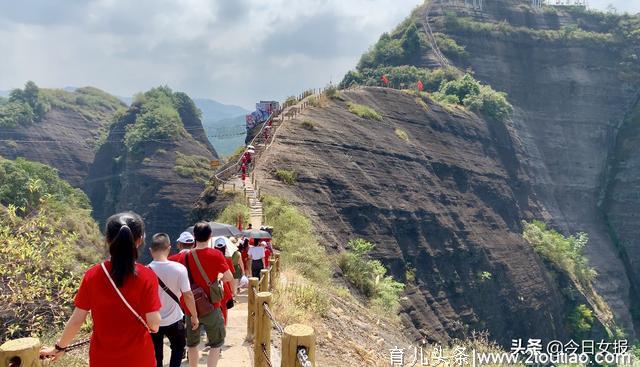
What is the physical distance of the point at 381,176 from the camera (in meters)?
28.2

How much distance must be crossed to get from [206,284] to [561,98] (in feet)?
183

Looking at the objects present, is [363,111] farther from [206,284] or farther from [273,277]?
[206,284]

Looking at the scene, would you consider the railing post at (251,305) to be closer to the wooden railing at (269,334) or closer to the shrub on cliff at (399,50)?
the wooden railing at (269,334)

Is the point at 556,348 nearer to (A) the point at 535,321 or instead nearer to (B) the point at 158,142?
(A) the point at 535,321

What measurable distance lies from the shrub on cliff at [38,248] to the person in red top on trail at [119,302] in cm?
533

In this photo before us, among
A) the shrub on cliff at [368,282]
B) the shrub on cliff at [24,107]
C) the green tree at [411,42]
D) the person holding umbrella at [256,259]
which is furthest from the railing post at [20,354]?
the shrub on cliff at [24,107]

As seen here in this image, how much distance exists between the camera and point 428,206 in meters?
29.7

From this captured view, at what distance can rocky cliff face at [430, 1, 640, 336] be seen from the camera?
47.5 metres

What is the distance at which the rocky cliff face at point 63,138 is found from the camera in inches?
2717

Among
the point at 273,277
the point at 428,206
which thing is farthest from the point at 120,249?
the point at 428,206

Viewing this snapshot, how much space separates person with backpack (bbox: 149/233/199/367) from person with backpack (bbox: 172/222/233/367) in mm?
379

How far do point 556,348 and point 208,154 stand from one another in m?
51.1

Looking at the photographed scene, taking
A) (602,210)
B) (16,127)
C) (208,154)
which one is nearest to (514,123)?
(602,210)

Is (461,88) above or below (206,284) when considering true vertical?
above
